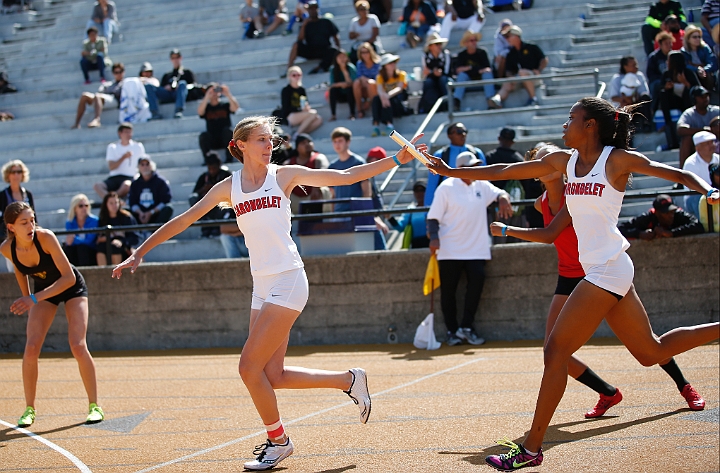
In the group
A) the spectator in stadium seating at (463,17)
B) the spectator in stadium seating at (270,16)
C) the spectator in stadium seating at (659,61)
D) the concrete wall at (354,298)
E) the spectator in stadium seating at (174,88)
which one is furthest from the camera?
the spectator in stadium seating at (270,16)

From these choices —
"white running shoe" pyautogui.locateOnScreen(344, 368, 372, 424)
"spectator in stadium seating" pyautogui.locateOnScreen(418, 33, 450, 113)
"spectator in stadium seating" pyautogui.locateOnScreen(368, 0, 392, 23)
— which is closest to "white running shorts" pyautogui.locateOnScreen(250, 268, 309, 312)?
"white running shoe" pyautogui.locateOnScreen(344, 368, 372, 424)

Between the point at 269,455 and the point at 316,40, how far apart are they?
13483mm

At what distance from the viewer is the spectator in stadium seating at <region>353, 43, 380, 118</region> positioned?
1625 centimetres

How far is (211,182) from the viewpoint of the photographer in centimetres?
1454

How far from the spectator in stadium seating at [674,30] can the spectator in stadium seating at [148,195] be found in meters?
8.13

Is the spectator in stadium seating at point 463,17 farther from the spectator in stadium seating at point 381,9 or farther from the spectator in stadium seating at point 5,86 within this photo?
the spectator in stadium seating at point 5,86

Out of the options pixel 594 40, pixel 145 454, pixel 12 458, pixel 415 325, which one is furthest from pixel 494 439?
pixel 594 40

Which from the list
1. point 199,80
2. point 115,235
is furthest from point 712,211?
point 199,80

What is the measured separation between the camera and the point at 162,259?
15000 millimetres

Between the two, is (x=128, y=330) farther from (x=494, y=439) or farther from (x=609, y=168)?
(x=609, y=168)

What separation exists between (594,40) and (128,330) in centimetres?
983

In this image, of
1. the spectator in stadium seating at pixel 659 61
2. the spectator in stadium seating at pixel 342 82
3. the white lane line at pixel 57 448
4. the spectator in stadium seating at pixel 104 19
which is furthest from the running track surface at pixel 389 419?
the spectator in stadium seating at pixel 104 19

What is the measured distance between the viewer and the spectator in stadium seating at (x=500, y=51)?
15.9m

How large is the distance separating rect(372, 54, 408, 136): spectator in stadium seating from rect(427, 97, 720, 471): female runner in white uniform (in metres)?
9.60
